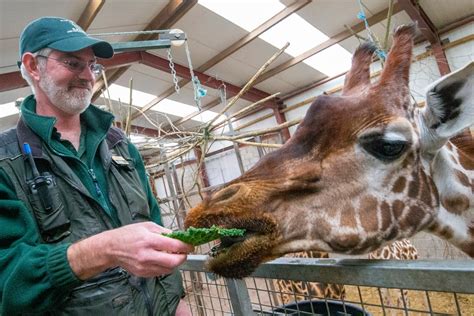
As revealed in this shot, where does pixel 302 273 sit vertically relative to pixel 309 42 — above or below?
below

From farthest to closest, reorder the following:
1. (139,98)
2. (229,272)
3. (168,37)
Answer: (139,98), (168,37), (229,272)

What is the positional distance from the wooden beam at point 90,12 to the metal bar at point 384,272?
23.2 ft

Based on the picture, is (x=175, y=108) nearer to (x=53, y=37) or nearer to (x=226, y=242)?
(x=53, y=37)

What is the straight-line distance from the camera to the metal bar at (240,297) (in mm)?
1863

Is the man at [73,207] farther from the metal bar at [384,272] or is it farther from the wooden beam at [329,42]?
the wooden beam at [329,42]

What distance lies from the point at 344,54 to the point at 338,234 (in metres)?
11.0

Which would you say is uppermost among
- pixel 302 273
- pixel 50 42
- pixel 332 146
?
pixel 50 42

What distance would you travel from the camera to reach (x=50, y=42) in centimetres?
213

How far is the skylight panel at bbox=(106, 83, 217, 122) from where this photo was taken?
492 inches

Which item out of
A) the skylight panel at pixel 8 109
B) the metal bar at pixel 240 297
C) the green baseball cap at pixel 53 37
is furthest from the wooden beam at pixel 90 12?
the metal bar at pixel 240 297

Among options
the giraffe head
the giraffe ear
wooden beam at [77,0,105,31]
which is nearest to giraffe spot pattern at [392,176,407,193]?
the giraffe head

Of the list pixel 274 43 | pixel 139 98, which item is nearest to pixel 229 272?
pixel 274 43

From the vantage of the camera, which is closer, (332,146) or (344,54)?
(332,146)

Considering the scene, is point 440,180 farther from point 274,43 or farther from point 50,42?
point 274,43
